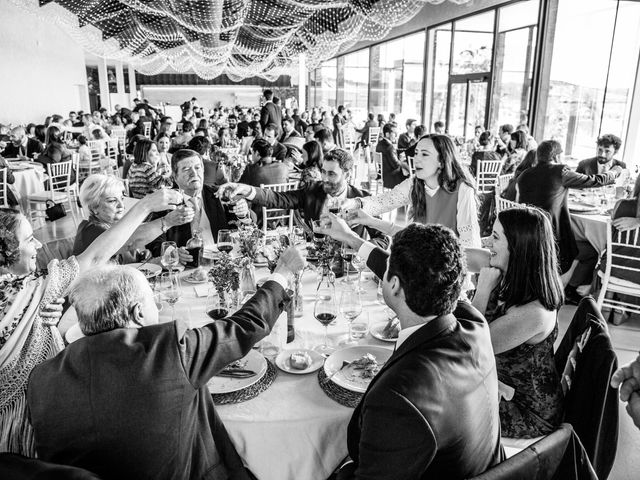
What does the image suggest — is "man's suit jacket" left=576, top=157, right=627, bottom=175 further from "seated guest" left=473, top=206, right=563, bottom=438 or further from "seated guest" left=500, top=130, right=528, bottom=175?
"seated guest" left=473, top=206, right=563, bottom=438

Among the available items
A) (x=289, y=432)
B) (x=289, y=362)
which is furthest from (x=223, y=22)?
(x=289, y=432)

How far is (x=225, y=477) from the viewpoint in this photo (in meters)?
1.46

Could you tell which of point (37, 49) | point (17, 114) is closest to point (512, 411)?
point (17, 114)

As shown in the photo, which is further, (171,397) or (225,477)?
(225,477)

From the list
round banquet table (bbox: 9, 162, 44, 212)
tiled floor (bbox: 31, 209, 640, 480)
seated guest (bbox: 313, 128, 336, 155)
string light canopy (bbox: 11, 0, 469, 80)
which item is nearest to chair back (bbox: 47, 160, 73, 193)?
round banquet table (bbox: 9, 162, 44, 212)

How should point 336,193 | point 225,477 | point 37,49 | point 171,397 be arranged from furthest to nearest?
point 37,49
point 336,193
point 225,477
point 171,397

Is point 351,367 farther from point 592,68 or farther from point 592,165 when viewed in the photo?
point 592,68

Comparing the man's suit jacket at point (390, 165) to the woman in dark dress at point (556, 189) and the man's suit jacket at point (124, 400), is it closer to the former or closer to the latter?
the woman in dark dress at point (556, 189)

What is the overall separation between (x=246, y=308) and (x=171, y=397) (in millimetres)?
371

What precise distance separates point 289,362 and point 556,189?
3.36 m

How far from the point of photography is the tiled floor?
236cm

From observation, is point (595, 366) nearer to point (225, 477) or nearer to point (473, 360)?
point (473, 360)

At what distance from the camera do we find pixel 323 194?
3.73m

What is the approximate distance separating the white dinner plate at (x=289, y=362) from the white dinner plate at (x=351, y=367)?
44mm
